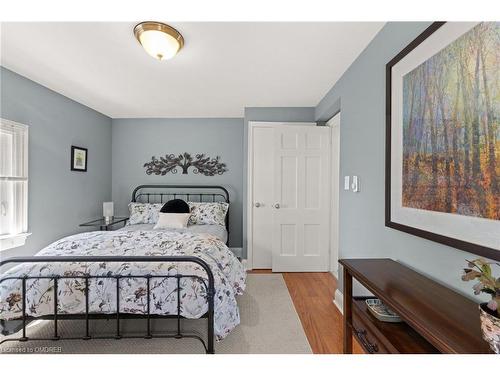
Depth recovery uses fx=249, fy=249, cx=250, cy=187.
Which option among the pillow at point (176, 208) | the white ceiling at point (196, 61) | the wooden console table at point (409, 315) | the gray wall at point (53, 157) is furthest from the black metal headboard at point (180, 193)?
the wooden console table at point (409, 315)

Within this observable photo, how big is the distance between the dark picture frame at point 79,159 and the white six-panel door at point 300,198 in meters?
2.78

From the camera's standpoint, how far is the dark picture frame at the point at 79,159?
3439mm

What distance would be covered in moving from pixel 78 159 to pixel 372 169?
148 inches

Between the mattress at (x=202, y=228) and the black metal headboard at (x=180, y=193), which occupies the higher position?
the black metal headboard at (x=180, y=193)

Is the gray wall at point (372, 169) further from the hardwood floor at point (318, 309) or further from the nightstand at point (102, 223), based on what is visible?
→ the nightstand at point (102, 223)

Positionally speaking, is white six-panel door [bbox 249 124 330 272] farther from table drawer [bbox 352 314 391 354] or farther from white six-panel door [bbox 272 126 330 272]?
table drawer [bbox 352 314 391 354]

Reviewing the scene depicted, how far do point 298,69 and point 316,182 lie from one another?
1633mm

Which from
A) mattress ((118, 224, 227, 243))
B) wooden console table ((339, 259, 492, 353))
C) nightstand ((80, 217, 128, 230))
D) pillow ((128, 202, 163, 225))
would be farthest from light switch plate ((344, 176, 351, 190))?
nightstand ((80, 217, 128, 230))

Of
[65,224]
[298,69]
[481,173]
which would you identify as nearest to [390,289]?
[481,173]

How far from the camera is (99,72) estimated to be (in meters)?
2.56

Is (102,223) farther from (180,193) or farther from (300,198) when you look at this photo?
(300,198)

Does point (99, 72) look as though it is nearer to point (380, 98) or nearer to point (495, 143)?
point (380, 98)

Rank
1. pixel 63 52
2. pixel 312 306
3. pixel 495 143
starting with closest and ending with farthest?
pixel 495 143 → pixel 63 52 → pixel 312 306

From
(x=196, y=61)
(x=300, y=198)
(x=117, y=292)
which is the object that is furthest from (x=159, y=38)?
(x=300, y=198)
